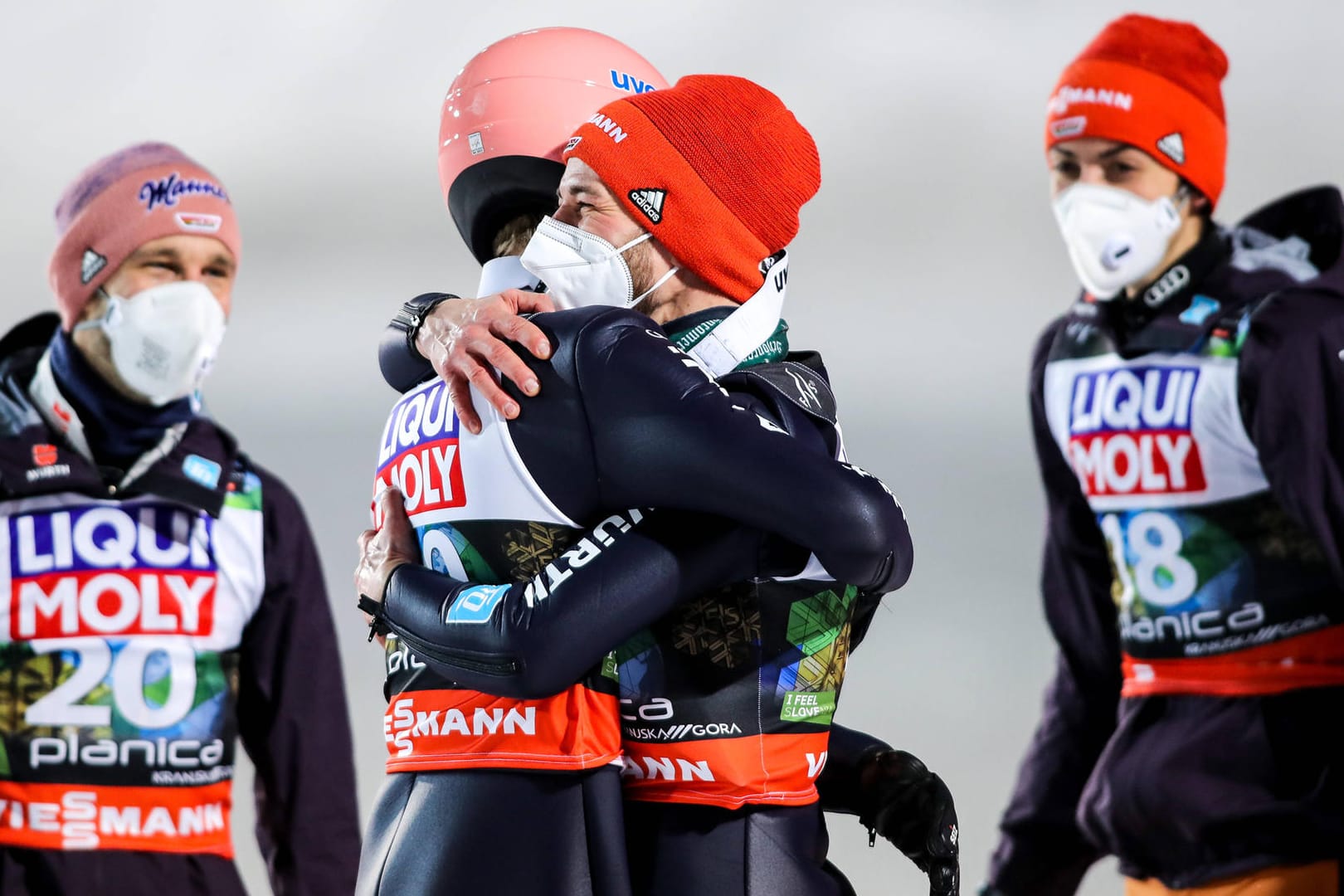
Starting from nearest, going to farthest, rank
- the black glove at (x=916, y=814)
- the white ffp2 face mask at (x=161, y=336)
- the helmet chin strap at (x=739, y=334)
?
1. the helmet chin strap at (x=739, y=334)
2. the black glove at (x=916, y=814)
3. the white ffp2 face mask at (x=161, y=336)

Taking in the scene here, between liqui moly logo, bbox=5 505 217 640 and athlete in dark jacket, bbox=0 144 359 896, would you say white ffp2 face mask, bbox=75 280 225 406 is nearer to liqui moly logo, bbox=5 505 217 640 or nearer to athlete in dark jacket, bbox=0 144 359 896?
athlete in dark jacket, bbox=0 144 359 896

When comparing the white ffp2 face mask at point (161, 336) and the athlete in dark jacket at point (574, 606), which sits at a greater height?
the white ffp2 face mask at point (161, 336)

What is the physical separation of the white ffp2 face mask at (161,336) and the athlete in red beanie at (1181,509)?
1.67 metres

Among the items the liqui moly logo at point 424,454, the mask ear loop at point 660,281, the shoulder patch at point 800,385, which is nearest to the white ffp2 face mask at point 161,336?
the liqui moly logo at point 424,454

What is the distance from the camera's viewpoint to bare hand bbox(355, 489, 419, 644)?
2.10 meters

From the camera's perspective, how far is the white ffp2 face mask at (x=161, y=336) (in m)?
3.17

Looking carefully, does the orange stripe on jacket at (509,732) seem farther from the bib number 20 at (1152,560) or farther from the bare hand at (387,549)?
the bib number 20 at (1152,560)

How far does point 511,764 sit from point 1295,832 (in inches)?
73.1

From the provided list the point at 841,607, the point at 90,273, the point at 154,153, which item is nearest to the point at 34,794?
the point at 90,273

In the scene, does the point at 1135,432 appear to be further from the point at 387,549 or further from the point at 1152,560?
the point at 387,549

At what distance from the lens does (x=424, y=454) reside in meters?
2.12

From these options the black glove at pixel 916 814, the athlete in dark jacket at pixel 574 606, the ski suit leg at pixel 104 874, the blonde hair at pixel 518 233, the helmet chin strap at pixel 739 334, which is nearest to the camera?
the athlete in dark jacket at pixel 574 606

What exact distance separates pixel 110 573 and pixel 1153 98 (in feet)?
7.24

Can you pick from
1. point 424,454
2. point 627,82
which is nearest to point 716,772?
point 424,454
